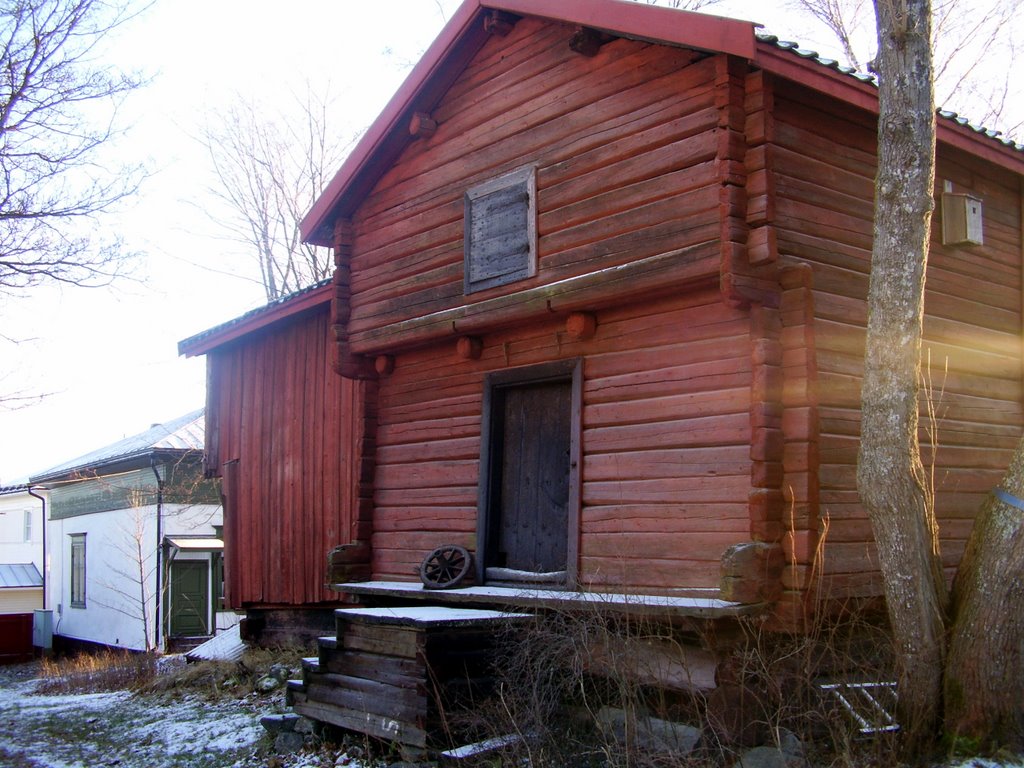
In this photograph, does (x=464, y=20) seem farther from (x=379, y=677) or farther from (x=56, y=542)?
(x=56, y=542)

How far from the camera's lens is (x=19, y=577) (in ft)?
87.9

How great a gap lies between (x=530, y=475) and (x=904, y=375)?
3.88 metres

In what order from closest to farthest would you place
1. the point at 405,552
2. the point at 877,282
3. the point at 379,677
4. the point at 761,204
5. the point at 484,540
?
1. the point at 877,282
2. the point at 761,204
3. the point at 379,677
4. the point at 484,540
5. the point at 405,552

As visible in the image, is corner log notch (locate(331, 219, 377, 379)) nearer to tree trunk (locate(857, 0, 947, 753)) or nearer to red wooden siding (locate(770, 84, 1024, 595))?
red wooden siding (locate(770, 84, 1024, 595))

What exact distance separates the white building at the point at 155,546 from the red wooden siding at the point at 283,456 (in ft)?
14.3

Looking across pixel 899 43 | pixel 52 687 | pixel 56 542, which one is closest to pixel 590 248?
pixel 899 43

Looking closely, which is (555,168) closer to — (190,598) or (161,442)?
(161,442)

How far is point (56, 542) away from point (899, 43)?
82.5ft

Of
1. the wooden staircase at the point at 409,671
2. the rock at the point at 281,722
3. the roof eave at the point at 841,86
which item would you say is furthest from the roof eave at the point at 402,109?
the rock at the point at 281,722

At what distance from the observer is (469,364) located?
10672mm

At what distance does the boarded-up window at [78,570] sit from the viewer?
24.6 meters

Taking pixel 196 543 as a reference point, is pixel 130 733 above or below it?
below

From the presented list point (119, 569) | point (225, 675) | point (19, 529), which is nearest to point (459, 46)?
point (225, 675)

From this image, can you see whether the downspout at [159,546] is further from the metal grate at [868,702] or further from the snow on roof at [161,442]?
the metal grate at [868,702]
